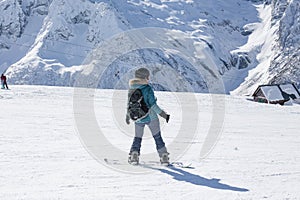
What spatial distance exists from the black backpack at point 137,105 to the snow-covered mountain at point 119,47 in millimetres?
140784

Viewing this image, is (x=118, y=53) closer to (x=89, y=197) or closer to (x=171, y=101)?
(x=171, y=101)

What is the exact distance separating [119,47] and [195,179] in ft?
535

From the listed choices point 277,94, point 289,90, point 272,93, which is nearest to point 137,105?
point 277,94

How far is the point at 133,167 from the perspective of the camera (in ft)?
25.9

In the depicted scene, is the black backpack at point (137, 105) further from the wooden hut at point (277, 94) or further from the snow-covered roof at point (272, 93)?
the snow-covered roof at point (272, 93)

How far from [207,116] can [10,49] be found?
174753 millimetres

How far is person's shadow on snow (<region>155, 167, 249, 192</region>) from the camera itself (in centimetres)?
677

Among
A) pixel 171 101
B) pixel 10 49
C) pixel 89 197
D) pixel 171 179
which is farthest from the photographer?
pixel 10 49

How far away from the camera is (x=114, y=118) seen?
17094 mm

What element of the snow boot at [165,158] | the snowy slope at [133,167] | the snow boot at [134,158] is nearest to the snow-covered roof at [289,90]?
the snowy slope at [133,167]

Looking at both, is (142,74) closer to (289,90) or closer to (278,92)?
(278,92)

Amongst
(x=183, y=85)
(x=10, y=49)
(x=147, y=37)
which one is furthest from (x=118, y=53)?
(x=10, y=49)

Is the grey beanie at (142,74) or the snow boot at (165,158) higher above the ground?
the grey beanie at (142,74)

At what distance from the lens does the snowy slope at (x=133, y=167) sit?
6398 mm
